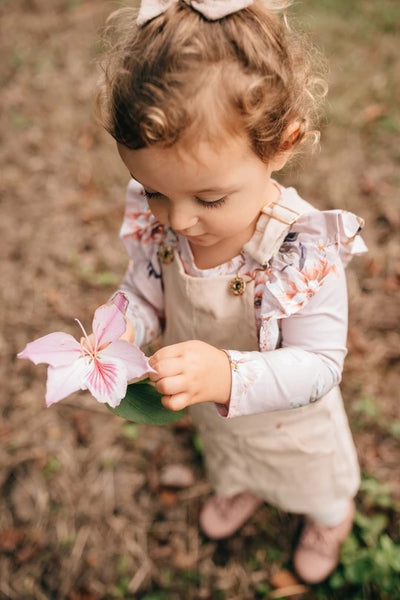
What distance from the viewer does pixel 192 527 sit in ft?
5.77

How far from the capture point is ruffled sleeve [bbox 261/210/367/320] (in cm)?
104

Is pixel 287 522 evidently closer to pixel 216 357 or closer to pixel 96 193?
pixel 216 357

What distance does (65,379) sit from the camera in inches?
34.2

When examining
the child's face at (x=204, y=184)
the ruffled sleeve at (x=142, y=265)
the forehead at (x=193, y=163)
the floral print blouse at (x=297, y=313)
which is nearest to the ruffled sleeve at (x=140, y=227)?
the ruffled sleeve at (x=142, y=265)

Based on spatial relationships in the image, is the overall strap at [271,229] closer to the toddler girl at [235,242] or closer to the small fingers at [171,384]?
the toddler girl at [235,242]

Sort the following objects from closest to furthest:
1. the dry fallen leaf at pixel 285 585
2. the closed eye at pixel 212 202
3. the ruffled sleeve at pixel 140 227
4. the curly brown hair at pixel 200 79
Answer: the curly brown hair at pixel 200 79 < the closed eye at pixel 212 202 < the ruffled sleeve at pixel 140 227 < the dry fallen leaf at pixel 285 585

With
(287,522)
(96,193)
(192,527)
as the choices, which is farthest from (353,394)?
(96,193)

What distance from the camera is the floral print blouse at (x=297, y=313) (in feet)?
3.41

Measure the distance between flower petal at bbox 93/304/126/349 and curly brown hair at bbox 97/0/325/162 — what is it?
0.84 feet

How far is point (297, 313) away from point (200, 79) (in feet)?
1.51

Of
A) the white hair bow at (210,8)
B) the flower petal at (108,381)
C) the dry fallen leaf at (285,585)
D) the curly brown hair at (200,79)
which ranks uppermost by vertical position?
the white hair bow at (210,8)

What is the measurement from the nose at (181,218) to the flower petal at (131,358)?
0.70ft

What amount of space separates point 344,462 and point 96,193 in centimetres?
168

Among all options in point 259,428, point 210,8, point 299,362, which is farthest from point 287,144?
point 259,428
